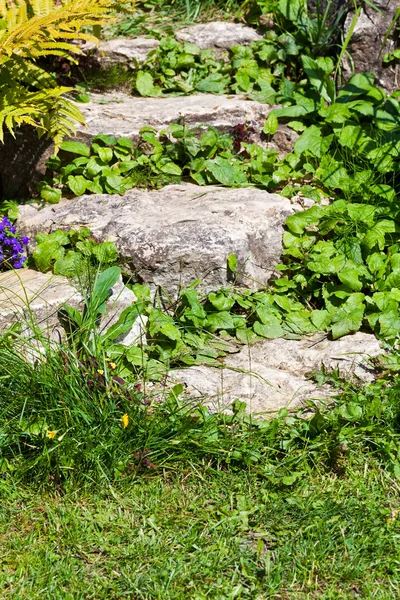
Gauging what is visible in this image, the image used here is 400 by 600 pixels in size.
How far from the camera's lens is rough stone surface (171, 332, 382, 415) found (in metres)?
3.72

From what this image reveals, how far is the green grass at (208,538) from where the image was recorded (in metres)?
2.88

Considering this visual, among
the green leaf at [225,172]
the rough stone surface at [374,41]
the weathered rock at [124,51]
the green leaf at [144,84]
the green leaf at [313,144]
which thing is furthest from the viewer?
the weathered rock at [124,51]

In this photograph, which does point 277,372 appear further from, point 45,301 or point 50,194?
point 50,194

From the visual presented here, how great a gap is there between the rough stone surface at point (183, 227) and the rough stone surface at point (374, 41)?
1.62 m

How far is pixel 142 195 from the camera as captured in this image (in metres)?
4.81

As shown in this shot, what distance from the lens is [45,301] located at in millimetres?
3918

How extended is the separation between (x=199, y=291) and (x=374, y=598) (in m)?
2.07

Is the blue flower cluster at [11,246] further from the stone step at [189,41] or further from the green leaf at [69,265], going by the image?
the stone step at [189,41]

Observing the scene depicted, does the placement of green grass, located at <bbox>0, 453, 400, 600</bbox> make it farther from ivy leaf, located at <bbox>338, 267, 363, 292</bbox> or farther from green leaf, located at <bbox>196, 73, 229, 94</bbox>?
green leaf, located at <bbox>196, 73, 229, 94</bbox>

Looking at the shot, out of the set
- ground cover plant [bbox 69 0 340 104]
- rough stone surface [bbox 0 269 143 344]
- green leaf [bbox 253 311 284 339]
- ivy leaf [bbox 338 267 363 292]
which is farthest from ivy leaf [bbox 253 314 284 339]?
ground cover plant [bbox 69 0 340 104]

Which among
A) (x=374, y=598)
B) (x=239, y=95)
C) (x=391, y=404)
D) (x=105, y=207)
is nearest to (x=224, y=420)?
(x=391, y=404)

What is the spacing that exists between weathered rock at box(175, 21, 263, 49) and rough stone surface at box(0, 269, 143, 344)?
2866 millimetres

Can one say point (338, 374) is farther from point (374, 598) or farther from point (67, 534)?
point (67, 534)

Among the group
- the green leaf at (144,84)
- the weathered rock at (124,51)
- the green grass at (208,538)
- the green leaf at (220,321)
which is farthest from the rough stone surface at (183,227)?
the weathered rock at (124,51)
